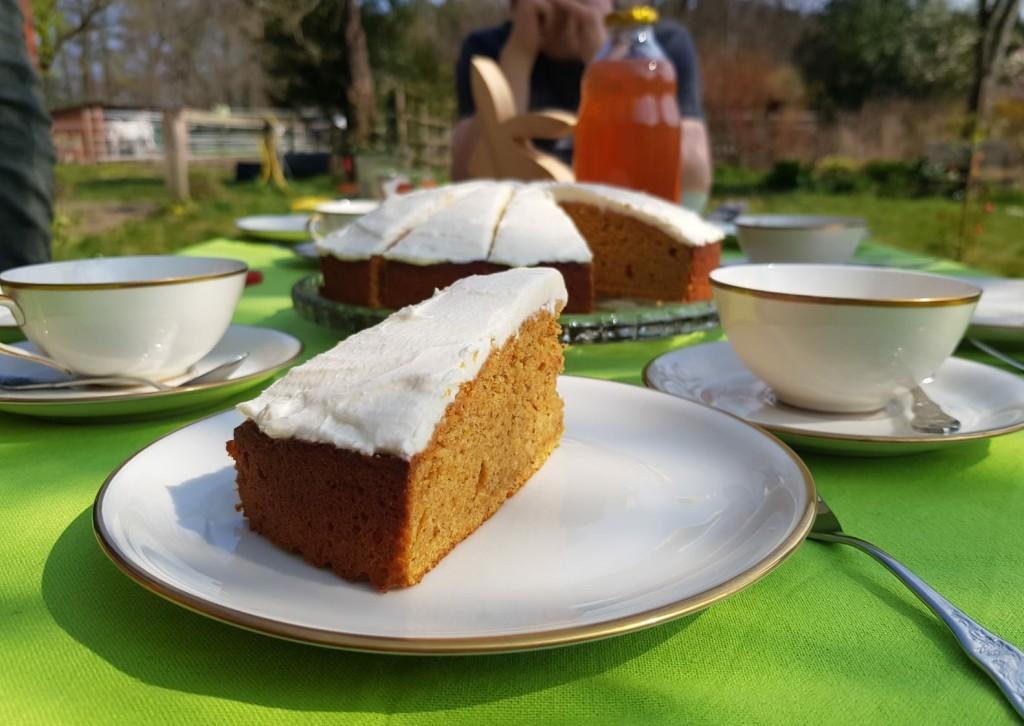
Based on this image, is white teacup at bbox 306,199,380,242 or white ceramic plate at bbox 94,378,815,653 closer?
white ceramic plate at bbox 94,378,815,653

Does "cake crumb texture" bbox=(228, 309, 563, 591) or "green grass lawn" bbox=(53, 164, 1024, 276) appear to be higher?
"cake crumb texture" bbox=(228, 309, 563, 591)

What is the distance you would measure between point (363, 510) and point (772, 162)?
15.6 meters

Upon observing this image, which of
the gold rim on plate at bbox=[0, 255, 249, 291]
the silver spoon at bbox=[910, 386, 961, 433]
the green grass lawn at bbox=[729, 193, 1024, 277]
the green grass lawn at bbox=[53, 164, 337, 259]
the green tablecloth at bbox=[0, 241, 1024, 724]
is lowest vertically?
the green grass lawn at bbox=[729, 193, 1024, 277]

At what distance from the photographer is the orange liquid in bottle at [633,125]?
2.16 meters

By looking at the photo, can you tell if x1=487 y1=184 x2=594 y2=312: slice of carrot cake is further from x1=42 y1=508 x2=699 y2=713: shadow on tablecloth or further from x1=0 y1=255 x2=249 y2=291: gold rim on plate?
x1=42 y1=508 x2=699 y2=713: shadow on tablecloth

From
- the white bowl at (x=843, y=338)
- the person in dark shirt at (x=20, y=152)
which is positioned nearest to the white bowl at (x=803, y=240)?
the white bowl at (x=843, y=338)

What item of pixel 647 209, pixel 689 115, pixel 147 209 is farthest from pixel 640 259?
pixel 147 209

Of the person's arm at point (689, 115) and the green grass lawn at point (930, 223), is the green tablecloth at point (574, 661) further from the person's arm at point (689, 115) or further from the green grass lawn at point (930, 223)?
the green grass lawn at point (930, 223)

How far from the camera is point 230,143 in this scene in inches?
759

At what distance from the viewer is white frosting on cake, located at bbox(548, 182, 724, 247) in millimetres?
1720

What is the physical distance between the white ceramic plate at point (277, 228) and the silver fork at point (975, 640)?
225 centimetres

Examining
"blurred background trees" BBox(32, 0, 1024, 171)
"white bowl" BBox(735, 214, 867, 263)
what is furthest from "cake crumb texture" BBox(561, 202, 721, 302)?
"blurred background trees" BBox(32, 0, 1024, 171)

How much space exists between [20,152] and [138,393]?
3.29 ft

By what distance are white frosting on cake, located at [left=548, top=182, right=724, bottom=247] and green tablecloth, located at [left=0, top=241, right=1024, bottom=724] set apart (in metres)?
1.07
